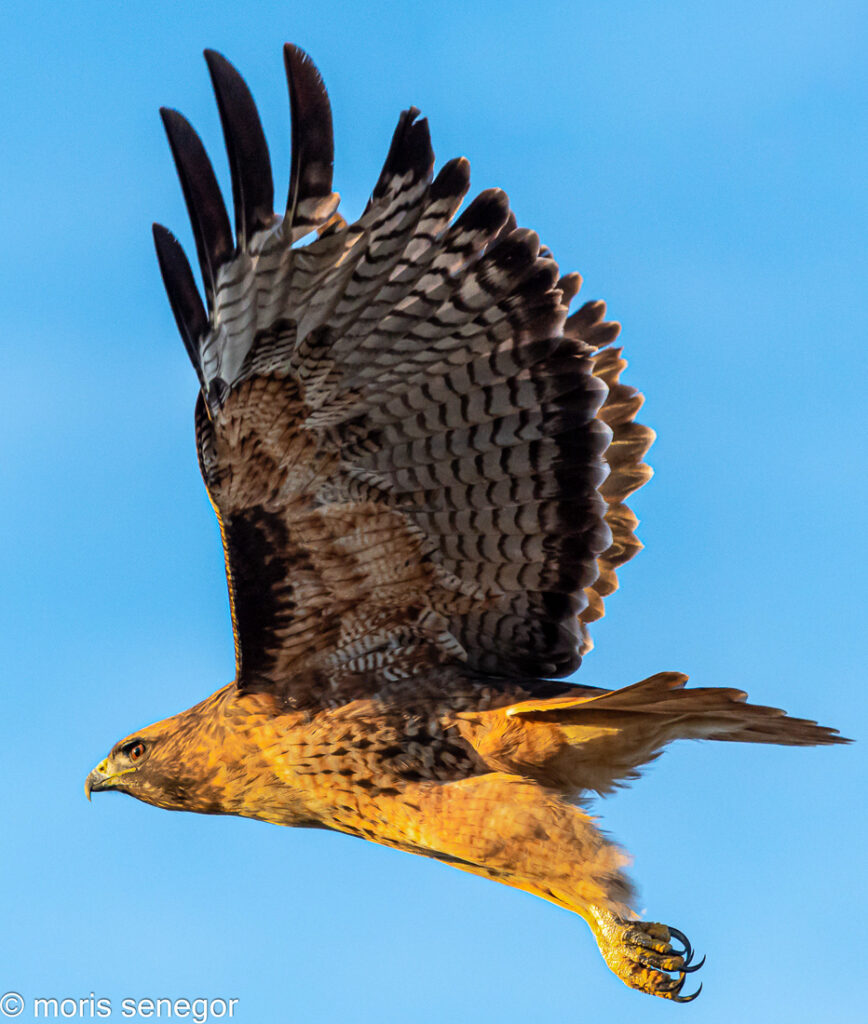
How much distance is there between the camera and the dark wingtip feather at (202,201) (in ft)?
18.4

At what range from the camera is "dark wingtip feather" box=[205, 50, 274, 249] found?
17.8 ft

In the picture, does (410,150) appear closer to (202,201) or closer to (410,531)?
(202,201)

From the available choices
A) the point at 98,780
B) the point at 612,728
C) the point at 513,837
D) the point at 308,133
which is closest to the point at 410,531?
the point at 612,728

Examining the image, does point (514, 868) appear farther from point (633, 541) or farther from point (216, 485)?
point (216, 485)

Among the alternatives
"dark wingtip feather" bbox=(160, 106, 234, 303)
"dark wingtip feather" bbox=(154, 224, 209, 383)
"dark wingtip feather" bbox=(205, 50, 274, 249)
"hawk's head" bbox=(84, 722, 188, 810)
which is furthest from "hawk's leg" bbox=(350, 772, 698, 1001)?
"dark wingtip feather" bbox=(205, 50, 274, 249)

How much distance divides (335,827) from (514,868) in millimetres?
955

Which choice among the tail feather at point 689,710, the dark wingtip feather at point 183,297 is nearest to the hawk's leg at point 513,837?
the tail feather at point 689,710

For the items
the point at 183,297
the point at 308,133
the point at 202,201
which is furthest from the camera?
the point at 183,297

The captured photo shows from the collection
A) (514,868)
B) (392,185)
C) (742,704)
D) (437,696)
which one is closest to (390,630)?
(437,696)

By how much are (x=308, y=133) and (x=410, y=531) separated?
1.90 m

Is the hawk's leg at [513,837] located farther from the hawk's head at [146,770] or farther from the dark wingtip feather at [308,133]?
the dark wingtip feather at [308,133]

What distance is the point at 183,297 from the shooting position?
5820 millimetres

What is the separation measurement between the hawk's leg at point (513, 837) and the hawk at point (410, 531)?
11mm

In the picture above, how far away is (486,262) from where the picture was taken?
5.71m
